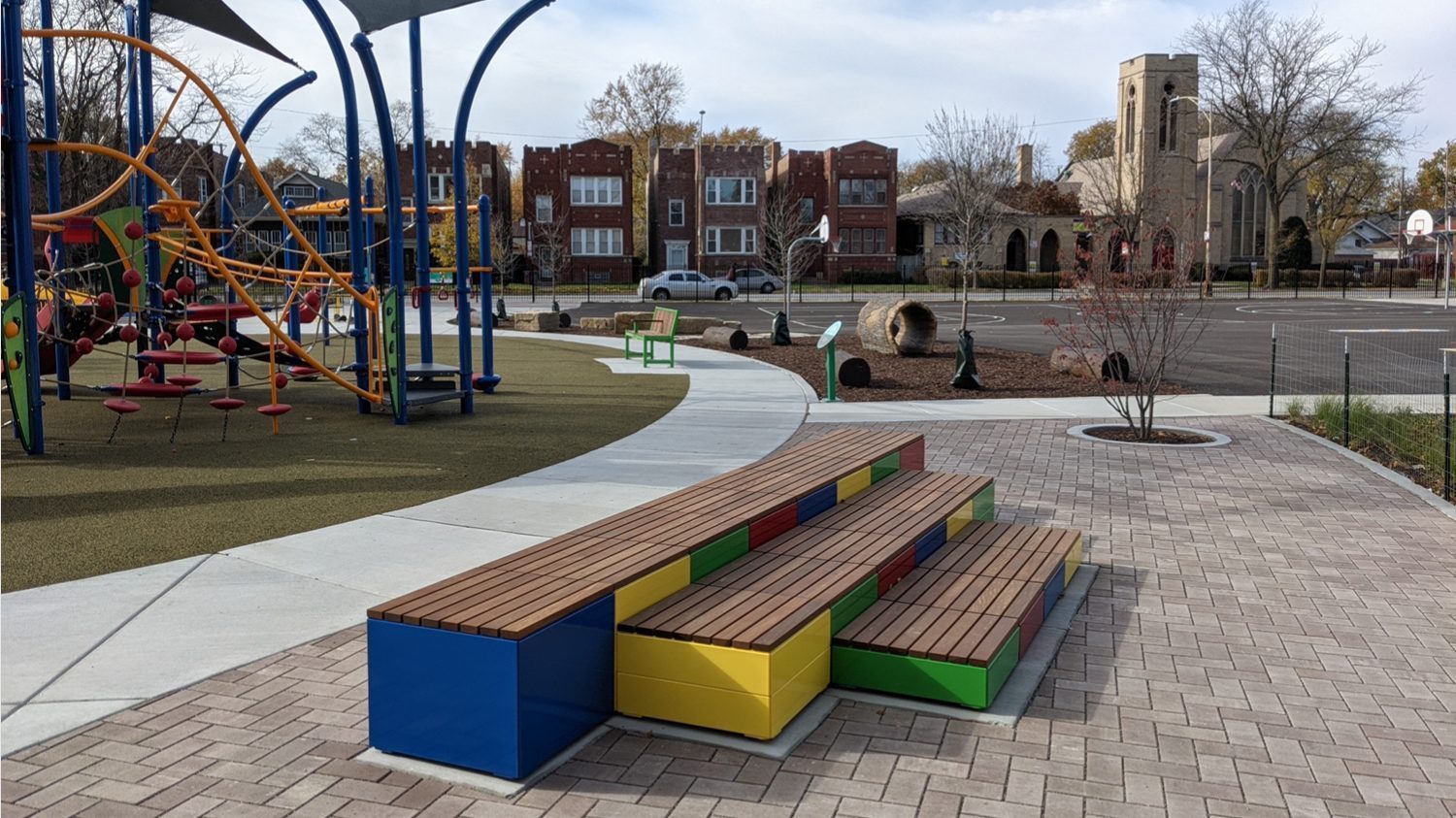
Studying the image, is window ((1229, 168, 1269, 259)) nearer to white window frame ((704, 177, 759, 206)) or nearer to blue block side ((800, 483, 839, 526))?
white window frame ((704, 177, 759, 206))

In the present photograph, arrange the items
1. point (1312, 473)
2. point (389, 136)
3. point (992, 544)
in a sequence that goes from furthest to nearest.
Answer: point (389, 136) < point (1312, 473) < point (992, 544)

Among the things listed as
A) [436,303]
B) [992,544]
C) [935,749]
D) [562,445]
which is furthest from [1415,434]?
[436,303]

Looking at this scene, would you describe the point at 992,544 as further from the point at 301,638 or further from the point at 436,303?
the point at 436,303

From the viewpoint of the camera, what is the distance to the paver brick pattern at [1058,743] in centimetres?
407

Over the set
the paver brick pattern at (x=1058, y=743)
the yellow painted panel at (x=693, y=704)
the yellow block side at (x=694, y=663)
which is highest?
the yellow block side at (x=694, y=663)

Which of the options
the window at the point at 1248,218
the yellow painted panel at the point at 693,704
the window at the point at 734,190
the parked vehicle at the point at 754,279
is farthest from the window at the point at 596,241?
the yellow painted panel at the point at 693,704

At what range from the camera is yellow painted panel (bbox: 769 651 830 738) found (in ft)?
14.9

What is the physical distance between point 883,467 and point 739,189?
189 feet

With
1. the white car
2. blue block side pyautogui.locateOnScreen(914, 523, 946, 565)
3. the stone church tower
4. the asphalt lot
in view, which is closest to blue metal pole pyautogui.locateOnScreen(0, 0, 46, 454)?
blue block side pyautogui.locateOnScreen(914, 523, 946, 565)

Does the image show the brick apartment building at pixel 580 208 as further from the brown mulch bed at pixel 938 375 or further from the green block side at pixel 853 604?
the green block side at pixel 853 604

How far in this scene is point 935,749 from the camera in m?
4.54

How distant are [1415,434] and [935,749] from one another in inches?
366

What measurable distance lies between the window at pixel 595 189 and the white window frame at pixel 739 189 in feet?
16.5

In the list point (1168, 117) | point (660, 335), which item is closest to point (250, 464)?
point (660, 335)
